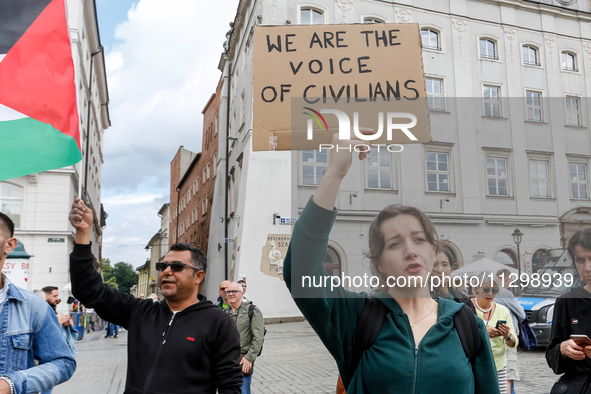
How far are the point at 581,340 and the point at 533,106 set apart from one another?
1.35m

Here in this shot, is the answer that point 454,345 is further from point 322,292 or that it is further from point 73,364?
point 73,364

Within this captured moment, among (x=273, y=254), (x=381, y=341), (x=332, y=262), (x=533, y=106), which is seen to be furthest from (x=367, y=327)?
(x=273, y=254)

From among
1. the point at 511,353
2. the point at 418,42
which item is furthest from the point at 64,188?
the point at 418,42

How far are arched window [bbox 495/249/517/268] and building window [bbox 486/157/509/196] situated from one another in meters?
0.29

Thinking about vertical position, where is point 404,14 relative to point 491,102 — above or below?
above

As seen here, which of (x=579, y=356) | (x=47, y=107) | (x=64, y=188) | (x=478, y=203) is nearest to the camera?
(x=478, y=203)

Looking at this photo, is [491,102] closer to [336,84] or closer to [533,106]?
[533,106]

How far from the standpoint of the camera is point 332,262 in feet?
7.16

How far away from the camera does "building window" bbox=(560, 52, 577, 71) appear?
3.45 meters

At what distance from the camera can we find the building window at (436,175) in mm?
2492

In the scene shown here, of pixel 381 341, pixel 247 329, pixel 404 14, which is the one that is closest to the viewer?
pixel 381 341

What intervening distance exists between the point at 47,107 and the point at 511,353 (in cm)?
542

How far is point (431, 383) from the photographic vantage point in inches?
78.4

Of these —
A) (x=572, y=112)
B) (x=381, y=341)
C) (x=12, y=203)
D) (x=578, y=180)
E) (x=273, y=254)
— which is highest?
(x=12, y=203)
